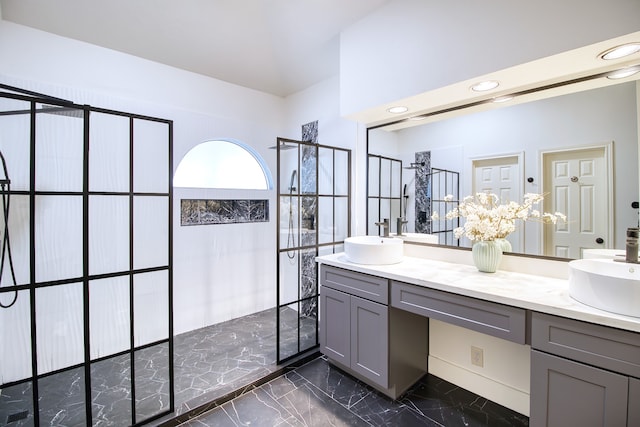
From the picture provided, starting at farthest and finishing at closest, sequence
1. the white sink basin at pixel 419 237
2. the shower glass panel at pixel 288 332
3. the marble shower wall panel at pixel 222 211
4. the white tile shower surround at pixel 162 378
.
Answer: the marble shower wall panel at pixel 222 211 < the shower glass panel at pixel 288 332 < the white sink basin at pixel 419 237 < the white tile shower surround at pixel 162 378

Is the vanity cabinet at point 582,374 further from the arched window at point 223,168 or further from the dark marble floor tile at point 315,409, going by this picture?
the arched window at point 223,168

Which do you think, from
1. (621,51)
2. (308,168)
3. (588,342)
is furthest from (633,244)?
(308,168)

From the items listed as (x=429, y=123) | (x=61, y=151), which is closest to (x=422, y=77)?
(x=429, y=123)

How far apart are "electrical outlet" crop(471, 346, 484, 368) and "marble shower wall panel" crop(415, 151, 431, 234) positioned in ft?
2.89

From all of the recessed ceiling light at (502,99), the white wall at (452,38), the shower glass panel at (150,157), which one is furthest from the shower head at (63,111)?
the recessed ceiling light at (502,99)

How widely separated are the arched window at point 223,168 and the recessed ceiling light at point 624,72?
2959 millimetres

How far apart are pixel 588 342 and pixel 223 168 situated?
126 inches

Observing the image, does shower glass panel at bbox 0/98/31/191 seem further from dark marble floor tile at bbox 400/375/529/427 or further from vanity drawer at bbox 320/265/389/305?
dark marble floor tile at bbox 400/375/529/427

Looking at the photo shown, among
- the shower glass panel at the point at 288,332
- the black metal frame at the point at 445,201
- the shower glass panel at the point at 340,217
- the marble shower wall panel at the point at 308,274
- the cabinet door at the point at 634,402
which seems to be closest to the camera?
the cabinet door at the point at 634,402

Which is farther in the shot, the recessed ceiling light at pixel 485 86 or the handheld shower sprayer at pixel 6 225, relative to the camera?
the recessed ceiling light at pixel 485 86

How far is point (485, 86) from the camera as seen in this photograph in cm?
181

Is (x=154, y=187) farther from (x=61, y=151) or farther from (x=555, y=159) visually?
(x=555, y=159)

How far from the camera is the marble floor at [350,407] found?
Result: 181cm

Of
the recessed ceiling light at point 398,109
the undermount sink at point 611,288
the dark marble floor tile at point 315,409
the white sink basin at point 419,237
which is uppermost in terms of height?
the recessed ceiling light at point 398,109
